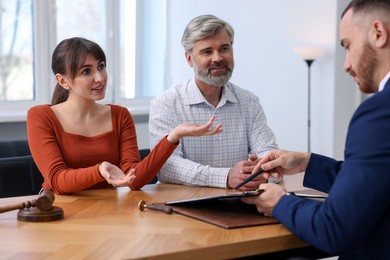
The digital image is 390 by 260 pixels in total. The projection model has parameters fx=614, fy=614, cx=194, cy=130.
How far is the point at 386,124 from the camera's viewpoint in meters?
1.53

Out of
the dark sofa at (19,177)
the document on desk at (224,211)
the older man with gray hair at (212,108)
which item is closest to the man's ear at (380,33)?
the document on desk at (224,211)

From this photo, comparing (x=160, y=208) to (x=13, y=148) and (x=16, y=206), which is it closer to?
(x=16, y=206)

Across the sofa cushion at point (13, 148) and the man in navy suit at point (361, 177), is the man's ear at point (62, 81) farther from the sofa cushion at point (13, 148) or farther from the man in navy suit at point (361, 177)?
the man in navy suit at point (361, 177)

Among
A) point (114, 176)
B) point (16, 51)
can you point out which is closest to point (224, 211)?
point (114, 176)

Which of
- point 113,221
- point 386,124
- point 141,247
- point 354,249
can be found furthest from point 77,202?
point 386,124

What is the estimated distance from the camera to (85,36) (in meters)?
5.33

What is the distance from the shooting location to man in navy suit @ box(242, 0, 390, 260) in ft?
5.00

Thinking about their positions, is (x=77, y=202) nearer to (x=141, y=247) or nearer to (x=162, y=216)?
(x=162, y=216)

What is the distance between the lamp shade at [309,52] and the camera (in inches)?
197

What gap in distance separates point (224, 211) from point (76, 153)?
81cm

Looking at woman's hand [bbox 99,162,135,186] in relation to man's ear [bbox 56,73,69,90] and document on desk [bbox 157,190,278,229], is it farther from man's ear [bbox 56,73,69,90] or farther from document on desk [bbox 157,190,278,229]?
man's ear [bbox 56,73,69,90]

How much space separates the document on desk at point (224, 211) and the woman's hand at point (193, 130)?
337 mm

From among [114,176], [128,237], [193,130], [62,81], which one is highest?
[62,81]

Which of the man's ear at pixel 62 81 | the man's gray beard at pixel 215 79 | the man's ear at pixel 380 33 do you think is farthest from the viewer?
the man's gray beard at pixel 215 79
